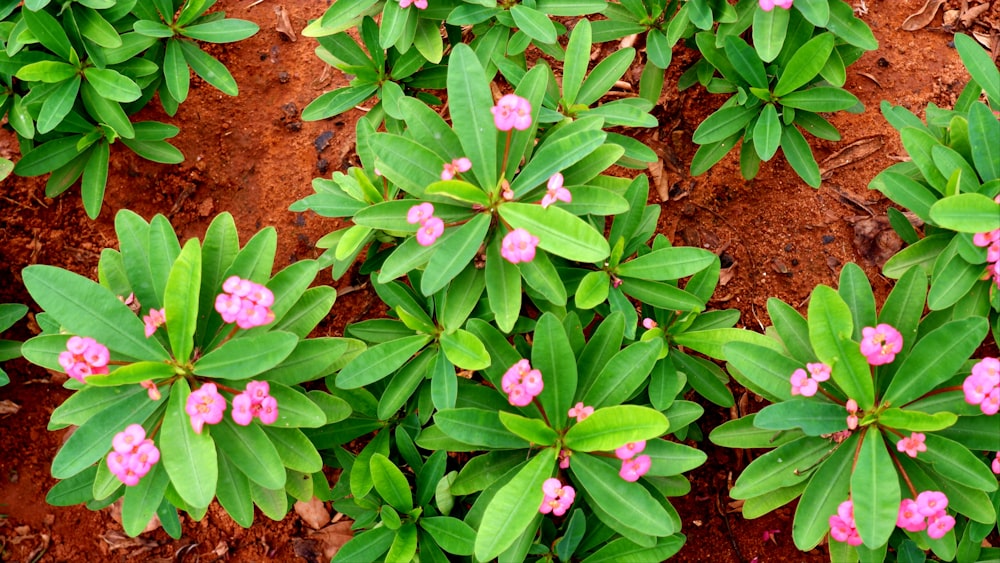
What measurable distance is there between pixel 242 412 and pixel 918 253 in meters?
2.49

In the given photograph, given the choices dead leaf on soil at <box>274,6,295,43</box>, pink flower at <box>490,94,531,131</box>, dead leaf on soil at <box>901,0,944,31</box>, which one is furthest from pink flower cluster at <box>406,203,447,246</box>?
dead leaf on soil at <box>901,0,944,31</box>

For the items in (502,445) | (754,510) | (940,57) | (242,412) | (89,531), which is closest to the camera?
(242,412)

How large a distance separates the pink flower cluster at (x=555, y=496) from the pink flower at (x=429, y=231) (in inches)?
34.1

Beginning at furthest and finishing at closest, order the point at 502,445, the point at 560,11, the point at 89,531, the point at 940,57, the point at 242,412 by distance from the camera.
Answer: the point at 940,57, the point at 89,531, the point at 560,11, the point at 502,445, the point at 242,412

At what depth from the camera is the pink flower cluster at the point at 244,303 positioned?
2297mm

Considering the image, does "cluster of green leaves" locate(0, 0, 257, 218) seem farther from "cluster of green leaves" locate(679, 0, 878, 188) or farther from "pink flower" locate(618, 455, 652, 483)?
"pink flower" locate(618, 455, 652, 483)

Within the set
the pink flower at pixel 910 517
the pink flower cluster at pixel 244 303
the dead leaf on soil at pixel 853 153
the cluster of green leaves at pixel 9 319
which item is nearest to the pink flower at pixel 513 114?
the pink flower cluster at pixel 244 303

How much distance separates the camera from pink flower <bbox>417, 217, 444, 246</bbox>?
2.42m

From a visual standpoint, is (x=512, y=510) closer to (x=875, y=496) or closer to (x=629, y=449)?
(x=629, y=449)

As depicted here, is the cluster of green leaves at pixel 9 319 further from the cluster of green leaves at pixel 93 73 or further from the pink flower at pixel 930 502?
the pink flower at pixel 930 502

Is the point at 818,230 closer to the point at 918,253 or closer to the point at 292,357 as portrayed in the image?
the point at 918,253

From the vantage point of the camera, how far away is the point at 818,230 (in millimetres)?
3666

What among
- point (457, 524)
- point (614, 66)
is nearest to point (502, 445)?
point (457, 524)

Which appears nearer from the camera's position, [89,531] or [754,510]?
[754,510]
